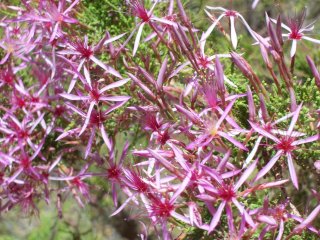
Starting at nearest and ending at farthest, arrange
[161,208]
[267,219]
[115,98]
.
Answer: [267,219]
[161,208]
[115,98]

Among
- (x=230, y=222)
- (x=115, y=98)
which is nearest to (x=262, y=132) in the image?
(x=230, y=222)

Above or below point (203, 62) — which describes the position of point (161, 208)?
below

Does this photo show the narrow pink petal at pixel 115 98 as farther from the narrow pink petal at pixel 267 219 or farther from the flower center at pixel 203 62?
the narrow pink petal at pixel 267 219

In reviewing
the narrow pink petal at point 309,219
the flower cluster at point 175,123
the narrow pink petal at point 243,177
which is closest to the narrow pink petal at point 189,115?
the flower cluster at point 175,123

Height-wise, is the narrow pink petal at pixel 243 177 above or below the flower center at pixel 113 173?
above

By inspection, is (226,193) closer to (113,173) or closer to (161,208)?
(161,208)

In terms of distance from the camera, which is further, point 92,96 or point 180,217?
point 92,96

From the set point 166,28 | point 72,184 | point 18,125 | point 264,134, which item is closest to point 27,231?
point 72,184

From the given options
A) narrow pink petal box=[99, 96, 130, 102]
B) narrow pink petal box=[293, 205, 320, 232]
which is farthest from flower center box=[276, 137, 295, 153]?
narrow pink petal box=[99, 96, 130, 102]

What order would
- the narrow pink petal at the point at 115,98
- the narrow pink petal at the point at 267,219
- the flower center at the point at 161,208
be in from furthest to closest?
the narrow pink petal at the point at 115,98 → the flower center at the point at 161,208 → the narrow pink petal at the point at 267,219
